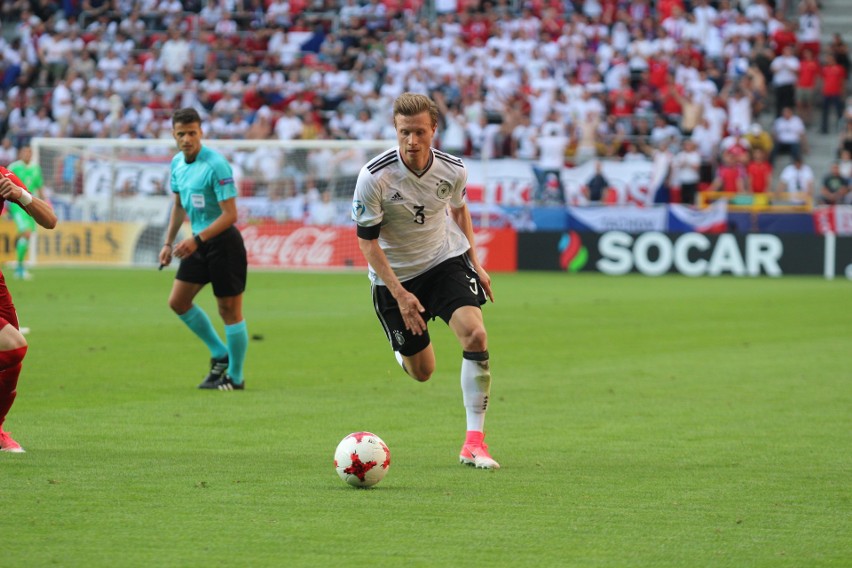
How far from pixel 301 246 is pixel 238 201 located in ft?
5.20

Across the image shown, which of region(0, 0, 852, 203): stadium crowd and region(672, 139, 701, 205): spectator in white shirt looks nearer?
region(672, 139, 701, 205): spectator in white shirt

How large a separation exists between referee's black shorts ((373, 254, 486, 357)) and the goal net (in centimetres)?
1923

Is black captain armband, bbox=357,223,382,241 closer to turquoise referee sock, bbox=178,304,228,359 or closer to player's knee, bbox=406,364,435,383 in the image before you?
player's knee, bbox=406,364,435,383

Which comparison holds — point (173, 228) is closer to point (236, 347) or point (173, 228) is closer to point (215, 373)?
point (236, 347)

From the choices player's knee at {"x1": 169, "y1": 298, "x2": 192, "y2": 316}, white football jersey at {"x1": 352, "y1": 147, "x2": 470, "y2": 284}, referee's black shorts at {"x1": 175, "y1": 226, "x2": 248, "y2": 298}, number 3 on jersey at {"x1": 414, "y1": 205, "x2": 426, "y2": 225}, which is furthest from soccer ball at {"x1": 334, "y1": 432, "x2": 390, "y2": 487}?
player's knee at {"x1": 169, "y1": 298, "x2": 192, "y2": 316}

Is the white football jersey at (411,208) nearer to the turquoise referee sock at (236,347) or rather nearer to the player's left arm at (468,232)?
the player's left arm at (468,232)

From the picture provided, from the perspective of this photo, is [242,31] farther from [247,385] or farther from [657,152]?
[247,385]

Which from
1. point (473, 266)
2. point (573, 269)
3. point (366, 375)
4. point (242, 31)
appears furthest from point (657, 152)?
point (473, 266)

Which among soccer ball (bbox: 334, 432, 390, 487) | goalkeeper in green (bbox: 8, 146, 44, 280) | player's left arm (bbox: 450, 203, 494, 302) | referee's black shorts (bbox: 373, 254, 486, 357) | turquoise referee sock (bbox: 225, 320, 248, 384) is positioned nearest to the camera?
soccer ball (bbox: 334, 432, 390, 487)

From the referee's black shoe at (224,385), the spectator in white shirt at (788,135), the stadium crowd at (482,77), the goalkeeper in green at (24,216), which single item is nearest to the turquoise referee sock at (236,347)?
the referee's black shoe at (224,385)

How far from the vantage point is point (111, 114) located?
3409cm

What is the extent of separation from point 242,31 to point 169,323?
2191 cm

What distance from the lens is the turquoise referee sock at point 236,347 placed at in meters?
11.0

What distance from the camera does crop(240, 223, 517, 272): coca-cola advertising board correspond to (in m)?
27.5
